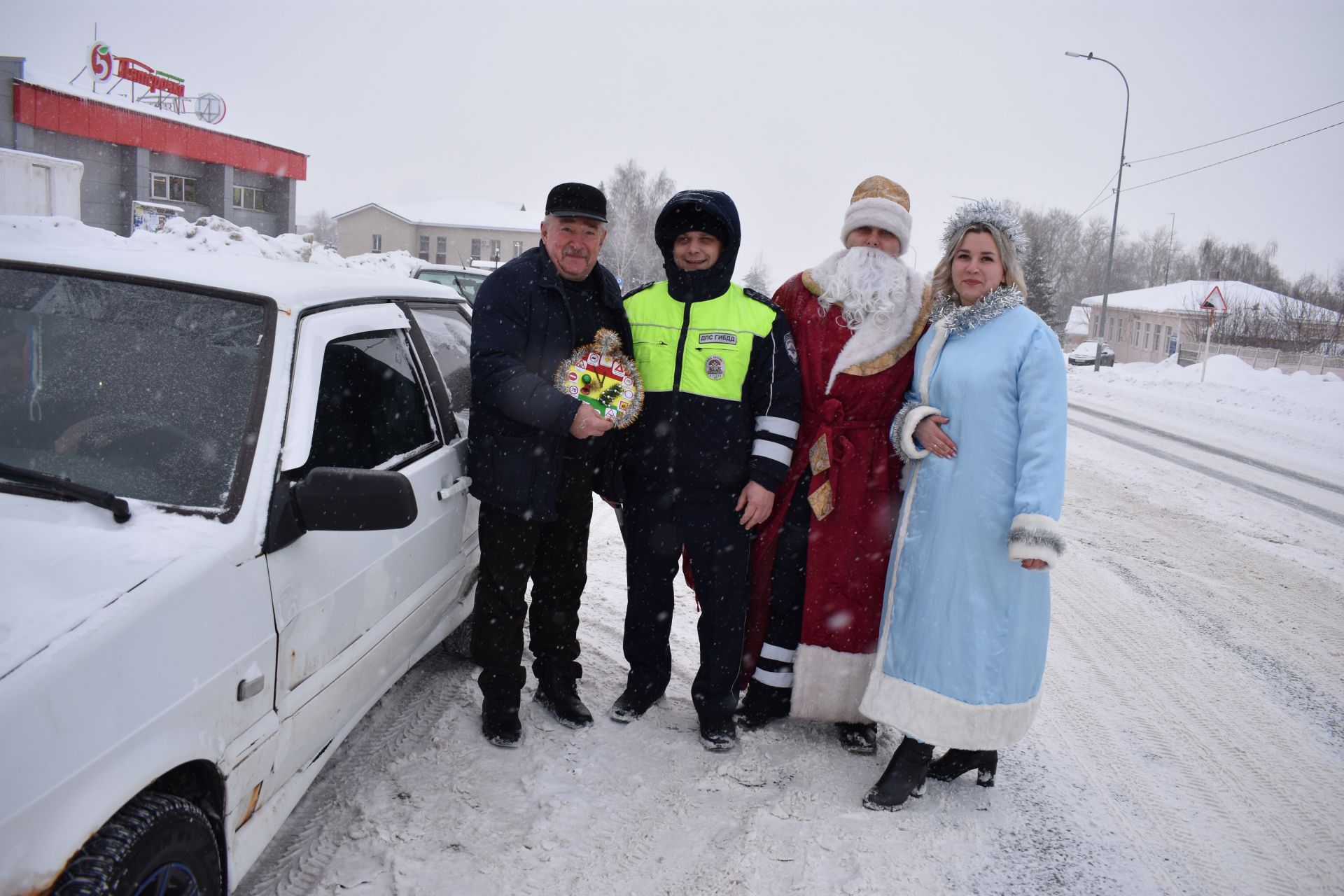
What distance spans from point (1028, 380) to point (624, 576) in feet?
9.63

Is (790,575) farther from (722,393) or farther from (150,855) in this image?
(150,855)

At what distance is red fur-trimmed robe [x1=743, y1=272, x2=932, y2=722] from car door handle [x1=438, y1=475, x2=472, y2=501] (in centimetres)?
121

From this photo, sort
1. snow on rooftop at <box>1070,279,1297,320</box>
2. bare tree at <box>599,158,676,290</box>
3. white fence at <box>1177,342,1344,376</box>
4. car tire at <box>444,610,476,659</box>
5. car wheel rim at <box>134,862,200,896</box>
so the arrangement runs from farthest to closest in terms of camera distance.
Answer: bare tree at <box>599,158,676,290</box>
snow on rooftop at <box>1070,279,1297,320</box>
white fence at <box>1177,342,1344,376</box>
car tire at <box>444,610,476,659</box>
car wheel rim at <box>134,862,200,896</box>

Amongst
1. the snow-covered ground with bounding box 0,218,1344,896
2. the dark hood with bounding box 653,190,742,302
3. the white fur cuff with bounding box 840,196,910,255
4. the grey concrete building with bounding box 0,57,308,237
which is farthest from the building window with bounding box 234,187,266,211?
the white fur cuff with bounding box 840,196,910,255

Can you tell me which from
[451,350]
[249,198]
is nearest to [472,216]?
[249,198]

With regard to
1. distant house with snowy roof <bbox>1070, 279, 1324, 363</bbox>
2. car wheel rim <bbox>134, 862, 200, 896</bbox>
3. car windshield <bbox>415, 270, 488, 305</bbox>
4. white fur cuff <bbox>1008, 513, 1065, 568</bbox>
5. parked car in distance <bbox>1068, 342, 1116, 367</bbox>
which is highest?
distant house with snowy roof <bbox>1070, 279, 1324, 363</bbox>

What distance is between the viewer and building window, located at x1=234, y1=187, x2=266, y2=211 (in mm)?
32938

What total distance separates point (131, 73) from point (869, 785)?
3846cm

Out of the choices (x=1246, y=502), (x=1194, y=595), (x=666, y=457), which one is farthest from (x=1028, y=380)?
(x=1246, y=502)

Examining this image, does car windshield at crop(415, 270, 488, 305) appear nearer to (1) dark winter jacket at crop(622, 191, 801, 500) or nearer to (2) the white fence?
(1) dark winter jacket at crop(622, 191, 801, 500)

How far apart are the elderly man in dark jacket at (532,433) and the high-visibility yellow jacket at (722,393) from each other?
249mm

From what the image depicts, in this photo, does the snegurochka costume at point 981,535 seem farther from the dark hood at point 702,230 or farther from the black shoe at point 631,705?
the black shoe at point 631,705

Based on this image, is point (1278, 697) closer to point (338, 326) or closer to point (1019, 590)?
point (1019, 590)

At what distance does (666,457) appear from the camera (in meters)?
3.23
